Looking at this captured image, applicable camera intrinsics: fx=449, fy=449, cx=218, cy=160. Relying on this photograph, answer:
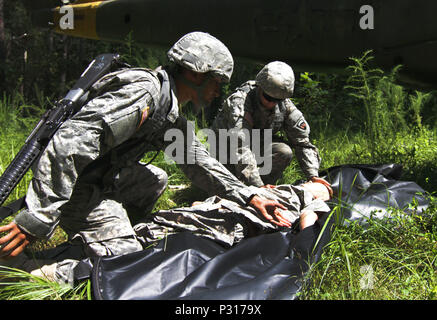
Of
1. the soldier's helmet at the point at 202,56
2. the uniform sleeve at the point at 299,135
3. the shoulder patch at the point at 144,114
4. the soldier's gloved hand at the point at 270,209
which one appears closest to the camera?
the shoulder patch at the point at 144,114

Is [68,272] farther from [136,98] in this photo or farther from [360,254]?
[360,254]

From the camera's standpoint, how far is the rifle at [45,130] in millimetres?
2129

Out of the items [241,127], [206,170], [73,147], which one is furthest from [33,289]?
[241,127]

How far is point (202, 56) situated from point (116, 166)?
814 mm

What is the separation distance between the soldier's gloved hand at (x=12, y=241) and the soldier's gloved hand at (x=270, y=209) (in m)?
1.31

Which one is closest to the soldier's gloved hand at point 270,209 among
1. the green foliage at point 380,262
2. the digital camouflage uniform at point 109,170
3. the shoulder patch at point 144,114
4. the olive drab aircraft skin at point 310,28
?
the digital camouflage uniform at point 109,170

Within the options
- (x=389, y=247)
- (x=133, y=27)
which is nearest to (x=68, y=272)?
(x=389, y=247)

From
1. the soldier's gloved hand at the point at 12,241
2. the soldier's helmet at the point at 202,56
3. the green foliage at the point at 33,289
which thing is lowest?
the green foliage at the point at 33,289

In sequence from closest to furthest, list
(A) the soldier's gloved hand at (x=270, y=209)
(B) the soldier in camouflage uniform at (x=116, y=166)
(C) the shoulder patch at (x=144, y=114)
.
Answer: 1. (B) the soldier in camouflage uniform at (x=116, y=166)
2. (C) the shoulder patch at (x=144, y=114)
3. (A) the soldier's gloved hand at (x=270, y=209)

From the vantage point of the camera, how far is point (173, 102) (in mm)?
2533

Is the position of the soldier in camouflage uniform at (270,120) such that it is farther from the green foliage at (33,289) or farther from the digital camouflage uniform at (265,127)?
the green foliage at (33,289)

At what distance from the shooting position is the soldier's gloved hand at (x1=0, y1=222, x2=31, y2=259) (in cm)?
198

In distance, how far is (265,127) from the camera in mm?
3924
